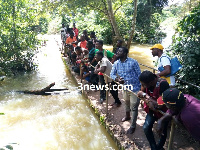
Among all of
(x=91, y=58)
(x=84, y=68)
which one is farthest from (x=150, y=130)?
(x=84, y=68)

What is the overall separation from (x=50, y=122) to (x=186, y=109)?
3975mm

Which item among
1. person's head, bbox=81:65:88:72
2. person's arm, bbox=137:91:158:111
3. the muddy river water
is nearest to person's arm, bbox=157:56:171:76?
person's arm, bbox=137:91:158:111

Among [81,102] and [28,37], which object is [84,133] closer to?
[81,102]

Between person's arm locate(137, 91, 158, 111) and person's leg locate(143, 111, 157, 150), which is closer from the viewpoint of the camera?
person's arm locate(137, 91, 158, 111)

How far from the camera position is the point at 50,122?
17.5 feet

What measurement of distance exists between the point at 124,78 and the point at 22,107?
3.96 meters

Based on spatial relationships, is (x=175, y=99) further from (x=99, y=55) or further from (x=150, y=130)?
(x=99, y=55)

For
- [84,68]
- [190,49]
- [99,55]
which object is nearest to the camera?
[190,49]

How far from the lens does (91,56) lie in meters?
6.15

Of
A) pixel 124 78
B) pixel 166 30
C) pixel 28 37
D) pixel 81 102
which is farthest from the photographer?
pixel 166 30

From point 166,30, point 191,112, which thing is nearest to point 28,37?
point 191,112

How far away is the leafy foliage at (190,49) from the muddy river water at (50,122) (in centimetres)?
238

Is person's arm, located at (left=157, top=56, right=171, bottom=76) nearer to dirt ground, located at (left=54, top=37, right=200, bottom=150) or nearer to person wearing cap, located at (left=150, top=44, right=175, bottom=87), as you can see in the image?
person wearing cap, located at (left=150, top=44, right=175, bottom=87)

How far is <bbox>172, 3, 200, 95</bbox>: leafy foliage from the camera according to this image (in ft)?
14.6
